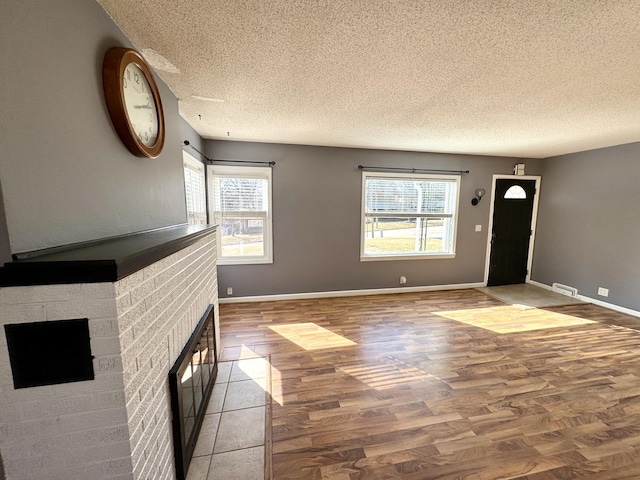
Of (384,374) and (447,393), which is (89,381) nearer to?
(384,374)

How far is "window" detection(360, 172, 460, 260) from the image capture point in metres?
4.06

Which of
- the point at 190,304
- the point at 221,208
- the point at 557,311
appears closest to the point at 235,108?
the point at 221,208

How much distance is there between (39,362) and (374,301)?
11.8 ft

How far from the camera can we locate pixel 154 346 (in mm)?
983

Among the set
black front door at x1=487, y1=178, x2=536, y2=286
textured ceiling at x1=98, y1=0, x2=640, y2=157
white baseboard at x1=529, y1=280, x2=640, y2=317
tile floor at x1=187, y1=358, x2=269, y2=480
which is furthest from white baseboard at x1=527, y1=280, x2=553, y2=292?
tile floor at x1=187, y1=358, x2=269, y2=480

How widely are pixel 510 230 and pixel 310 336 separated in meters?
4.21

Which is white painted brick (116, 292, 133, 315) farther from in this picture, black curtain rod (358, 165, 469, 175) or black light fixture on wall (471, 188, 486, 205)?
black light fixture on wall (471, 188, 486, 205)

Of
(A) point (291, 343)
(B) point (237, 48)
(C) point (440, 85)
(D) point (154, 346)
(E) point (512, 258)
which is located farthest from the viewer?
(E) point (512, 258)

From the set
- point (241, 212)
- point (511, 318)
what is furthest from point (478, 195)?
point (241, 212)

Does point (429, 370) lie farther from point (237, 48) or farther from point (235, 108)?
point (235, 108)

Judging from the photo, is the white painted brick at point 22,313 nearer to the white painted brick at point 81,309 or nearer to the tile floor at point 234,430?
the white painted brick at point 81,309

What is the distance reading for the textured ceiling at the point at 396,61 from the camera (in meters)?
1.17

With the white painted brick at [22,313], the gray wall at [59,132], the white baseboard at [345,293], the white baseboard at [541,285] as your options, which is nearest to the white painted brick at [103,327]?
the white painted brick at [22,313]

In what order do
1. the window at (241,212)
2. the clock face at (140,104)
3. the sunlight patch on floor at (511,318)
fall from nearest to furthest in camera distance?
the clock face at (140,104) < the sunlight patch on floor at (511,318) < the window at (241,212)
